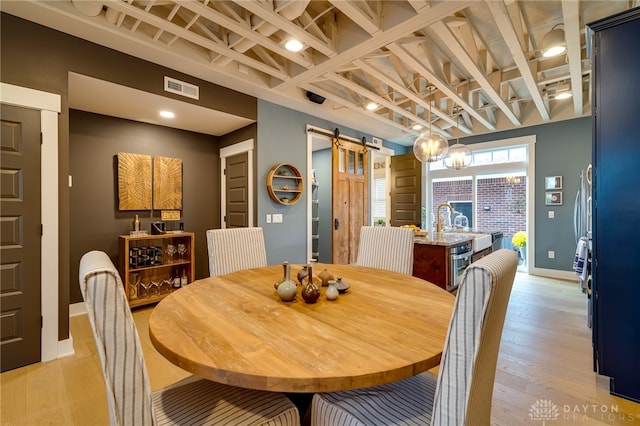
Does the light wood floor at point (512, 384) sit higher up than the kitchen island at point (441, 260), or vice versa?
the kitchen island at point (441, 260)

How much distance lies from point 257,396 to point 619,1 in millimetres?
4007

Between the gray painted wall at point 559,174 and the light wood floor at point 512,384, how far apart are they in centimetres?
243

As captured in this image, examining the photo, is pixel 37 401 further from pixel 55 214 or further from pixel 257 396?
pixel 257 396

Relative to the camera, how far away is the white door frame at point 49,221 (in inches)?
89.4

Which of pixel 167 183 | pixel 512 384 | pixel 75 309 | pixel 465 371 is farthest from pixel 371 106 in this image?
pixel 75 309

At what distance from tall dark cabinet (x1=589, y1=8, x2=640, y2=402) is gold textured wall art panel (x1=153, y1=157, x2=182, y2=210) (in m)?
4.41

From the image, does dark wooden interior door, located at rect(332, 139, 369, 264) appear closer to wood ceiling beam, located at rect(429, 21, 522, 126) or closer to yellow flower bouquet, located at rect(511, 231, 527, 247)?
wood ceiling beam, located at rect(429, 21, 522, 126)

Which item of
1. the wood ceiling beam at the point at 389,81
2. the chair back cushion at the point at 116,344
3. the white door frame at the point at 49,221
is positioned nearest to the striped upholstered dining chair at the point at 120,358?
the chair back cushion at the point at 116,344

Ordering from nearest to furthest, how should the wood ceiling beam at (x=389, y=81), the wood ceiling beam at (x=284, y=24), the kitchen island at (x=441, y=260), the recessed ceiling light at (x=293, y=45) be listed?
the wood ceiling beam at (x=284, y=24)
the recessed ceiling light at (x=293, y=45)
the wood ceiling beam at (x=389, y=81)
the kitchen island at (x=441, y=260)

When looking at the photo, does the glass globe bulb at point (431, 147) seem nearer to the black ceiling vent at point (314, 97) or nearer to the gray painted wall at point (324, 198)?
the black ceiling vent at point (314, 97)

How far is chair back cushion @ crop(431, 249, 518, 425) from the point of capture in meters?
0.70

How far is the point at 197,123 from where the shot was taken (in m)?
3.81

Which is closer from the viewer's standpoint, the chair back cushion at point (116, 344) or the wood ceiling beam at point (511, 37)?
the chair back cushion at point (116, 344)

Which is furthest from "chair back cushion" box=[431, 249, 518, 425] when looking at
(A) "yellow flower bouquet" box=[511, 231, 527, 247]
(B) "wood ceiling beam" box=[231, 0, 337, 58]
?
(A) "yellow flower bouquet" box=[511, 231, 527, 247]
